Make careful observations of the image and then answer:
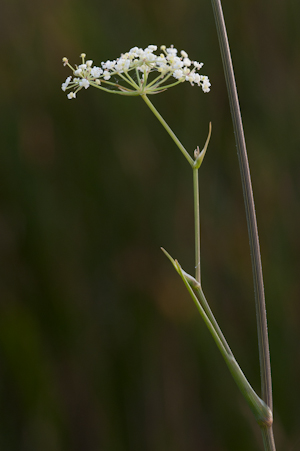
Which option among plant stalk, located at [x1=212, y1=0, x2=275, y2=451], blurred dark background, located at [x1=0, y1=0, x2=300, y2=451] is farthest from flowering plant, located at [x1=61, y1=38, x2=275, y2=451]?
blurred dark background, located at [x1=0, y1=0, x2=300, y2=451]

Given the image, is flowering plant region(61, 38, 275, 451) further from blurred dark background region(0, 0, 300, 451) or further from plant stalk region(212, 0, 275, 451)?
blurred dark background region(0, 0, 300, 451)

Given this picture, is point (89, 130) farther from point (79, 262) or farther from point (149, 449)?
point (149, 449)

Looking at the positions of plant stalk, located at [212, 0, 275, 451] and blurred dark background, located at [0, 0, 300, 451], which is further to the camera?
blurred dark background, located at [0, 0, 300, 451]

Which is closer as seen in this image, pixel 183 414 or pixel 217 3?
pixel 217 3

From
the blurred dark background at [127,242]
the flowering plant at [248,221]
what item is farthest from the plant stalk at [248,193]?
the blurred dark background at [127,242]

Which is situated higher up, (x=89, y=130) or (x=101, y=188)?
(x=89, y=130)

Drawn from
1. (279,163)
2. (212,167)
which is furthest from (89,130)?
(279,163)

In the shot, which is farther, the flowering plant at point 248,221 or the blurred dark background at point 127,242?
the blurred dark background at point 127,242

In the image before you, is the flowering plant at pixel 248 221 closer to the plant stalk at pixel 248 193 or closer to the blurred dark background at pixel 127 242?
the plant stalk at pixel 248 193

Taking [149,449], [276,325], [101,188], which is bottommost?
[149,449]
